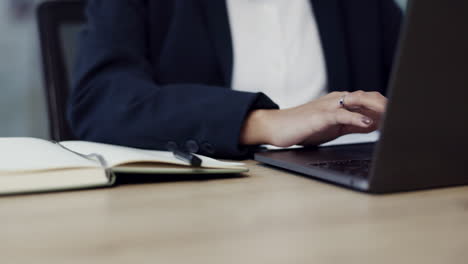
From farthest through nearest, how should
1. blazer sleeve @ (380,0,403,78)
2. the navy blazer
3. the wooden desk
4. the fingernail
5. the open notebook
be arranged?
1. blazer sleeve @ (380,0,403,78)
2. the navy blazer
3. the fingernail
4. the open notebook
5. the wooden desk

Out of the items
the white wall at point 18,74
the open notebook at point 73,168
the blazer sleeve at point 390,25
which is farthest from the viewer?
the white wall at point 18,74

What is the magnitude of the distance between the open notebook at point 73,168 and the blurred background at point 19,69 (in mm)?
1335

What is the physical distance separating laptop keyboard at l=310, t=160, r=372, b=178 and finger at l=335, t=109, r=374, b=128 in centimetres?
8

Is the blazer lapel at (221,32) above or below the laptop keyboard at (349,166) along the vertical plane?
above

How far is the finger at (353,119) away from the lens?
2.44 ft

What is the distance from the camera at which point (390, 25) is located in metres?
1.41

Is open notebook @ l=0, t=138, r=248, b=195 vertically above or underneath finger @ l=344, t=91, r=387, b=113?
underneath

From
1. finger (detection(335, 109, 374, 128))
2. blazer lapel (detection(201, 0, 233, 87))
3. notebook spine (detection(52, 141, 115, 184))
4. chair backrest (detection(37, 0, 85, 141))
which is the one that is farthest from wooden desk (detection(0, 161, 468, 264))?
chair backrest (detection(37, 0, 85, 141))

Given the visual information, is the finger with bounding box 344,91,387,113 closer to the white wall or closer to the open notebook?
the open notebook

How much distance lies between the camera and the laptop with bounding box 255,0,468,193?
0.45 meters

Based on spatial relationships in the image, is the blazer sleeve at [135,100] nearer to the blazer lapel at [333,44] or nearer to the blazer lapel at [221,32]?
the blazer lapel at [221,32]

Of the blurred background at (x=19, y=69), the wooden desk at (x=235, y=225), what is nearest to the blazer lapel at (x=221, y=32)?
the wooden desk at (x=235, y=225)

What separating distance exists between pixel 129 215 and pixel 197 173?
0.58ft

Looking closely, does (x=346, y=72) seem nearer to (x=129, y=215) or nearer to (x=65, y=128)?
(x=65, y=128)
